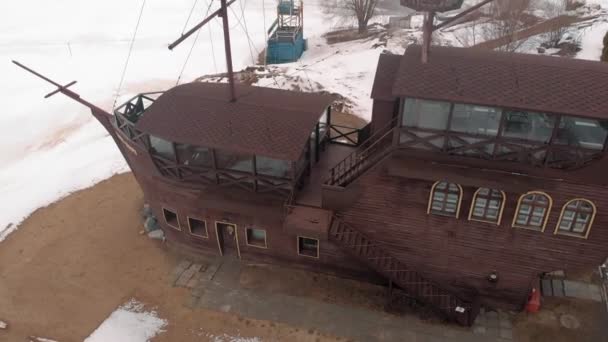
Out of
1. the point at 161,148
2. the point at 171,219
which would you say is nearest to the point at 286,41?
the point at 171,219

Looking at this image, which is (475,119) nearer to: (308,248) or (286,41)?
(308,248)

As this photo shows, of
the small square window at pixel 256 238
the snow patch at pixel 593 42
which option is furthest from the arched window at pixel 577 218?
the snow patch at pixel 593 42

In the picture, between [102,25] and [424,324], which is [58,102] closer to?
[102,25]

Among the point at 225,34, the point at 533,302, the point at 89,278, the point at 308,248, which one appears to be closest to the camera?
the point at 225,34

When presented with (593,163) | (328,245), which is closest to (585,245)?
(593,163)

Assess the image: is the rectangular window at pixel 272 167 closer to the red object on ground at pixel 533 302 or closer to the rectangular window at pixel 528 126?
the rectangular window at pixel 528 126

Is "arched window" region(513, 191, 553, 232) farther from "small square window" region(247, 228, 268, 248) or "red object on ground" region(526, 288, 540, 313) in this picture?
"small square window" region(247, 228, 268, 248)
